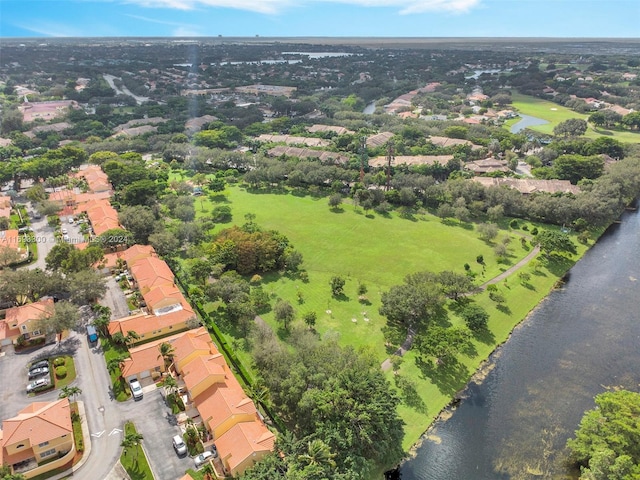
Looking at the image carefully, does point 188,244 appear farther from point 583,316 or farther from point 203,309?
A: point 583,316

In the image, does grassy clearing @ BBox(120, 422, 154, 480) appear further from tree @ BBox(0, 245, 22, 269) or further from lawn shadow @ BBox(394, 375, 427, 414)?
tree @ BBox(0, 245, 22, 269)

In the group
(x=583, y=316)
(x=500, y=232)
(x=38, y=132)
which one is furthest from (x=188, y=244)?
(x=38, y=132)

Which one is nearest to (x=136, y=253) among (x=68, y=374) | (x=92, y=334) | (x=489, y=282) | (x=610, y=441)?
(x=92, y=334)

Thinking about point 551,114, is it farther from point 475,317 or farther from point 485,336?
point 475,317

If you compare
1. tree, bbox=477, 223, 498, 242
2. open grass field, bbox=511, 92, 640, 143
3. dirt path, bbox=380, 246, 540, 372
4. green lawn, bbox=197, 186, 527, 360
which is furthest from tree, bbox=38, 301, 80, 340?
open grass field, bbox=511, 92, 640, 143

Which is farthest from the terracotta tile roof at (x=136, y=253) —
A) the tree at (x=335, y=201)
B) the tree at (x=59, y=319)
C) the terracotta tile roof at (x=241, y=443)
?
the tree at (x=335, y=201)

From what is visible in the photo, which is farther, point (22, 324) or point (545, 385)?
point (22, 324)

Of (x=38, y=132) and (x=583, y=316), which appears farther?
(x=38, y=132)
